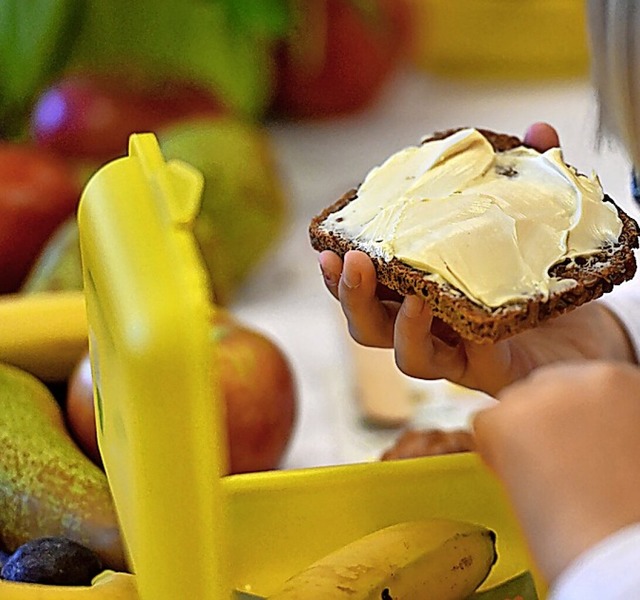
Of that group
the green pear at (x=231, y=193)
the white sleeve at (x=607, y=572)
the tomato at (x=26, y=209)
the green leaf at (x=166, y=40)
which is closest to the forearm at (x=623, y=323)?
the white sleeve at (x=607, y=572)

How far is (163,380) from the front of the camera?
287 millimetres

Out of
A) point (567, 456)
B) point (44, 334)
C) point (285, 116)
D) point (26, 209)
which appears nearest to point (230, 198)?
point (26, 209)

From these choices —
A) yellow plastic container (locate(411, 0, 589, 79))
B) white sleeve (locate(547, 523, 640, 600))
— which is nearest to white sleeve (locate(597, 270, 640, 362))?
white sleeve (locate(547, 523, 640, 600))

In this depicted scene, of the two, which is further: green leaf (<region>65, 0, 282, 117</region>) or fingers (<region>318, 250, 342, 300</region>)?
green leaf (<region>65, 0, 282, 117</region>)

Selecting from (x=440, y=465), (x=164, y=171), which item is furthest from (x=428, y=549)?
(x=164, y=171)

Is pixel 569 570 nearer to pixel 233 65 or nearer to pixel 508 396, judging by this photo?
pixel 508 396

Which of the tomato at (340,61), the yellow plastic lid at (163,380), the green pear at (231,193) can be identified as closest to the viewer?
the yellow plastic lid at (163,380)

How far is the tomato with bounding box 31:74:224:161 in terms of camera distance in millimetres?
875

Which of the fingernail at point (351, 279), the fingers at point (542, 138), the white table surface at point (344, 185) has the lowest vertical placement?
the white table surface at point (344, 185)

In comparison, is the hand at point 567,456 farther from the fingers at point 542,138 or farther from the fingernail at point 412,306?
the fingers at point 542,138

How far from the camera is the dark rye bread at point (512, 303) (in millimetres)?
359

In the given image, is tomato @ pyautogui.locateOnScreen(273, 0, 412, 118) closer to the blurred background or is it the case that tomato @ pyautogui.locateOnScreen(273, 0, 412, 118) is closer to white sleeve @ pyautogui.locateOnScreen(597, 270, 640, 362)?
the blurred background

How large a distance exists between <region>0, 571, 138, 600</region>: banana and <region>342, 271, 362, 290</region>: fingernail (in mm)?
139

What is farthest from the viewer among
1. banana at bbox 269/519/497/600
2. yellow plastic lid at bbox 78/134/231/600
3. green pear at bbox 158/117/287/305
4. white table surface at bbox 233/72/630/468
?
green pear at bbox 158/117/287/305
